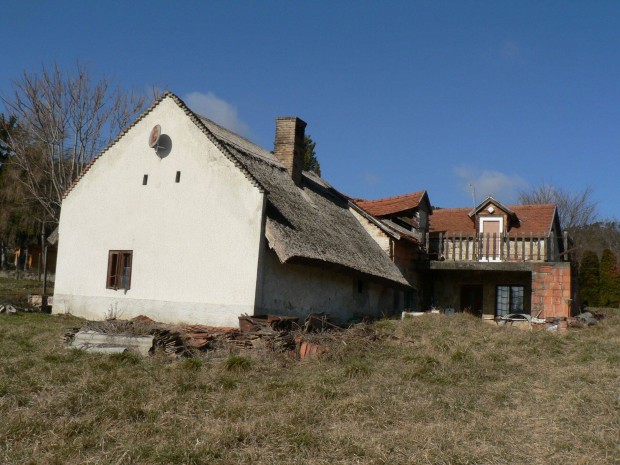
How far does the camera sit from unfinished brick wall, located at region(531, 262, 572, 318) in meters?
Answer: 20.2

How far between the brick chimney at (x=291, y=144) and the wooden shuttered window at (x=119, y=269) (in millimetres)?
6271

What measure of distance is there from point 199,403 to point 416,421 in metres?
3.01

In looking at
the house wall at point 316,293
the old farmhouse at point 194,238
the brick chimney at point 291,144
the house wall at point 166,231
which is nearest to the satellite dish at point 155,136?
the old farmhouse at point 194,238

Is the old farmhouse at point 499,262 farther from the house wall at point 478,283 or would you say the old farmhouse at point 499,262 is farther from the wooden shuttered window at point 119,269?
the wooden shuttered window at point 119,269

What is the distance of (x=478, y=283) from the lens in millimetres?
25109

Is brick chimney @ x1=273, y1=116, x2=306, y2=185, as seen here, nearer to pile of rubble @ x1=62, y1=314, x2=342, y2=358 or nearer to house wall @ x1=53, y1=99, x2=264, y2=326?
house wall @ x1=53, y1=99, x2=264, y2=326

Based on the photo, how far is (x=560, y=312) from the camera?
2017 cm

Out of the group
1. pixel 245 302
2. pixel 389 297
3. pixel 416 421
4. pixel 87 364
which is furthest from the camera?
pixel 389 297

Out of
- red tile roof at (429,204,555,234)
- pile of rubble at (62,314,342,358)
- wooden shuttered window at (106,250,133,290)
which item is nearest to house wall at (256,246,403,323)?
pile of rubble at (62,314,342,358)

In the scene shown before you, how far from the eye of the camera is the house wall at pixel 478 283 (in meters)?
24.5

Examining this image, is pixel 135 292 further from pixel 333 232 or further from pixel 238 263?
pixel 333 232

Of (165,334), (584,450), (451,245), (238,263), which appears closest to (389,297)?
(451,245)

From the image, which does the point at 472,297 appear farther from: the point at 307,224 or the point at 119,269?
the point at 119,269

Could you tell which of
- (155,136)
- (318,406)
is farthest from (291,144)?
(318,406)
